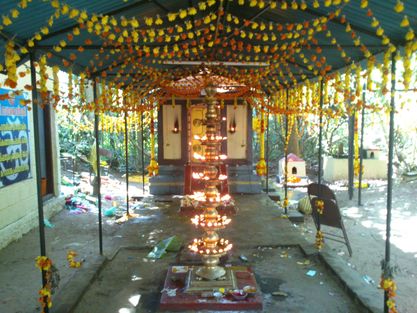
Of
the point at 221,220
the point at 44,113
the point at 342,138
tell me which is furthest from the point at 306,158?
the point at 221,220

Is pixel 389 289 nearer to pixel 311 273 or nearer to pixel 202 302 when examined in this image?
pixel 311 273

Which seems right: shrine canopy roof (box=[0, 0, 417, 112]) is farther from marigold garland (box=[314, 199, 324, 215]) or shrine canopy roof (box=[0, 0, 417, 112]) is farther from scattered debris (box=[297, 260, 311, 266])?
scattered debris (box=[297, 260, 311, 266])

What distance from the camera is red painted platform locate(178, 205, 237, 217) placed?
365 inches

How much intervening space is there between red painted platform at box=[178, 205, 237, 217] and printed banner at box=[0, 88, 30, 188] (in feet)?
13.1

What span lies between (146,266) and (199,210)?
3626 millimetres

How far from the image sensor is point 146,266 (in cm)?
595

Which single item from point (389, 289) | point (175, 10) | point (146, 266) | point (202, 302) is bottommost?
point (146, 266)

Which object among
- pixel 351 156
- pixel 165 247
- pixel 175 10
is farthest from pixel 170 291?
pixel 351 156

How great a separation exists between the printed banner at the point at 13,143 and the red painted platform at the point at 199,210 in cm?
400

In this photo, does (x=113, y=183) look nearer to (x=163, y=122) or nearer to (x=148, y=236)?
(x=163, y=122)

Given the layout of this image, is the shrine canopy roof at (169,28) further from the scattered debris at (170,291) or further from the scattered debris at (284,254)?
the scattered debris at (284,254)

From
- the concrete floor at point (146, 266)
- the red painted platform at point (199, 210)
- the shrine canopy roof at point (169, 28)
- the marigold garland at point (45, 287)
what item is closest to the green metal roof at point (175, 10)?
the shrine canopy roof at point (169, 28)

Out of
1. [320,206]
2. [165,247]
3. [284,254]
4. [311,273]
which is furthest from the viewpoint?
[320,206]

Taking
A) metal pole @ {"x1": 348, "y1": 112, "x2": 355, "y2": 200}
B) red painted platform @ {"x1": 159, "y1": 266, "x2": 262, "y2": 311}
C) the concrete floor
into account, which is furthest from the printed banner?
metal pole @ {"x1": 348, "y1": 112, "x2": 355, "y2": 200}
